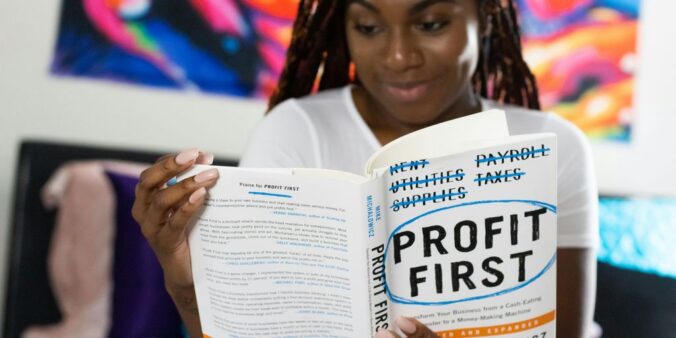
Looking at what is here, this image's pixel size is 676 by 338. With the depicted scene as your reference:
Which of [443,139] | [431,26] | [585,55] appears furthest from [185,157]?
[585,55]

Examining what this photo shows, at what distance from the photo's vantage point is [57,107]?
2.27 meters

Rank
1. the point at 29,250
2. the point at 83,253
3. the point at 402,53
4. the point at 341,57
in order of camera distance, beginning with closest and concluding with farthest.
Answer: the point at 402,53, the point at 341,57, the point at 83,253, the point at 29,250

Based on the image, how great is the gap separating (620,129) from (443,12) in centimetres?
147

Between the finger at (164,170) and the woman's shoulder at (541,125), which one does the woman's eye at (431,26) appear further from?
the finger at (164,170)

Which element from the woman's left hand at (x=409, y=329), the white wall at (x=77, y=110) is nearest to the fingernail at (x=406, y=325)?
the woman's left hand at (x=409, y=329)

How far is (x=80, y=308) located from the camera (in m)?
2.06

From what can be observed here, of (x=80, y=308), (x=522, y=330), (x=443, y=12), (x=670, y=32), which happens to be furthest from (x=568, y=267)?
(x=670, y=32)

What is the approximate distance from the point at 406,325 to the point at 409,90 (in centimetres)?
36

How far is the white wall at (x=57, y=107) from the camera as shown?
2.26 m

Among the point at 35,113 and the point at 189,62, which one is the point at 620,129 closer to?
the point at 189,62

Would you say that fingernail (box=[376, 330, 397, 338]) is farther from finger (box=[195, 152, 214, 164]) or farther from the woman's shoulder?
the woman's shoulder

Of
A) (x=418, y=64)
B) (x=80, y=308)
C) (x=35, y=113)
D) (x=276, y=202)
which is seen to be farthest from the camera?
(x=35, y=113)

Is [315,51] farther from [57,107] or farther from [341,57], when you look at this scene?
[57,107]

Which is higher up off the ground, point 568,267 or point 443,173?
point 443,173
